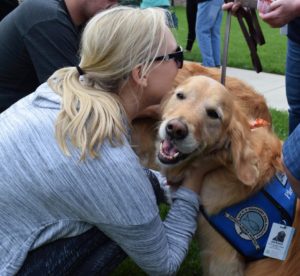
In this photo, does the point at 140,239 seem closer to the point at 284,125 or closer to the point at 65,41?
the point at 65,41

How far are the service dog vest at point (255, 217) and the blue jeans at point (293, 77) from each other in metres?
1.13

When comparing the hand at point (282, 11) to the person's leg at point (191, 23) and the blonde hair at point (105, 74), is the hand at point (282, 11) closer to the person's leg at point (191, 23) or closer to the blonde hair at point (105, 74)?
the blonde hair at point (105, 74)

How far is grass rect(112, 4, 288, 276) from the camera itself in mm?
3113

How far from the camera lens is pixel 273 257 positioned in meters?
2.40

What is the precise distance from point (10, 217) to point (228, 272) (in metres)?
1.06

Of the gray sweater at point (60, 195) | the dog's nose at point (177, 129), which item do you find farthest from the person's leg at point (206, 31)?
the gray sweater at point (60, 195)

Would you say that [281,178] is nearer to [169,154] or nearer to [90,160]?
[169,154]

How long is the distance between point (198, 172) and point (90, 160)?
2.27 feet

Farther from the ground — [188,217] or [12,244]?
[12,244]

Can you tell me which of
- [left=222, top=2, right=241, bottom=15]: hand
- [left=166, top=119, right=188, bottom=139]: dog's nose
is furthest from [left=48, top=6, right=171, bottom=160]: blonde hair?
[left=222, top=2, right=241, bottom=15]: hand

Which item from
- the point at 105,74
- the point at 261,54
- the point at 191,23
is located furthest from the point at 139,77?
the point at 191,23

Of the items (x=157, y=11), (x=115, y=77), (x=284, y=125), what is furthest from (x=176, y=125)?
(x=284, y=125)

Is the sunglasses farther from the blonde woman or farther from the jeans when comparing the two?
the jeans

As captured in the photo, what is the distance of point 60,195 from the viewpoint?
1953 mm
